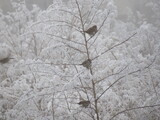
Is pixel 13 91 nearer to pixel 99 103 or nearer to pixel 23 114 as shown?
pixel 23 114

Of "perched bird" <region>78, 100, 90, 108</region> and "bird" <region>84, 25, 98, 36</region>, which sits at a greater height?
"bird" <region>84, 25, 98, 36</region>

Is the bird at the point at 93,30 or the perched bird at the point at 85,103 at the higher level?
the bird at the point at 93,30

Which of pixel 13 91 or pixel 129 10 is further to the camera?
pixel 129 10

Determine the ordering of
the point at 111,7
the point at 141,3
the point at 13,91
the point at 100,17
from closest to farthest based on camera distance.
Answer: the point at 111,7 < the point at 100,17 < the point at 13,91 < the point at 141,3

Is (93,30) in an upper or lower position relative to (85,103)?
upper

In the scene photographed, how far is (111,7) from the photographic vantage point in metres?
1.71

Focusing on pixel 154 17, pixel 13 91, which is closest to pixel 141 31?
pixel 13 91

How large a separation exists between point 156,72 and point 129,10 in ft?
75.7

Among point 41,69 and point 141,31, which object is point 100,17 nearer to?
point 141,31

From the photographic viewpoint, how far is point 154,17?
2248 cm

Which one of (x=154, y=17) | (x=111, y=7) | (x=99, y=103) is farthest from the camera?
(x=154, y=17)

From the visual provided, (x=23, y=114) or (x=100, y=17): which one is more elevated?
(x=100, y=17)

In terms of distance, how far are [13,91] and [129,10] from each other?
22.5m

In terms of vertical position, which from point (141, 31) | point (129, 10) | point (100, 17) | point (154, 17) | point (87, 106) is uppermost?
point (129, 10)
